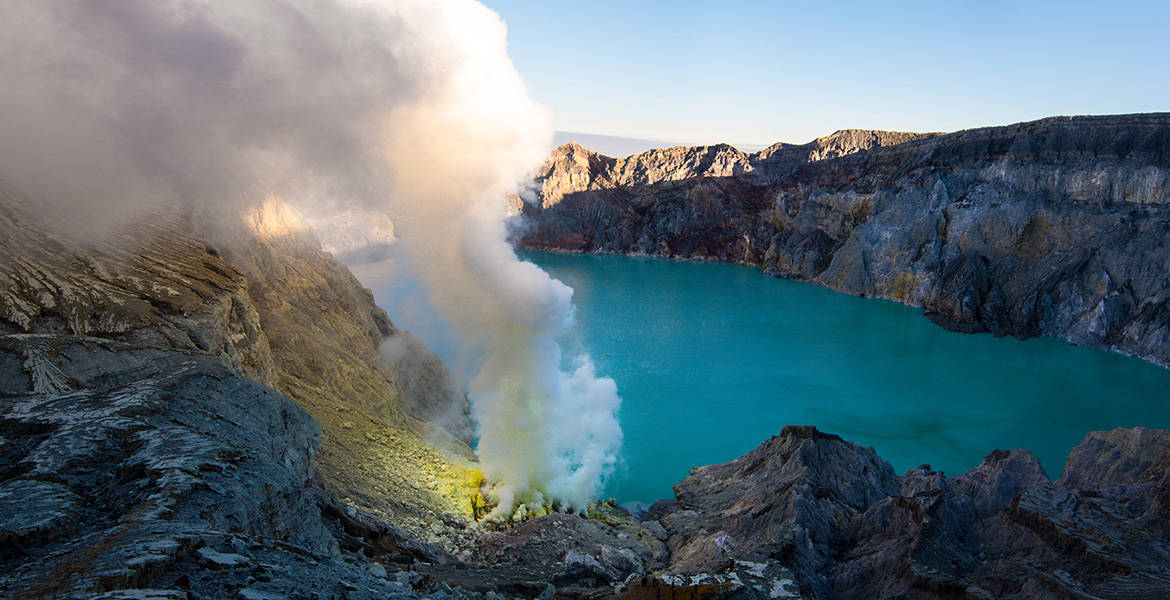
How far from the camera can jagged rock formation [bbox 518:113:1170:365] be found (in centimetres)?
4344

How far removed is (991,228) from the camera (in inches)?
2048

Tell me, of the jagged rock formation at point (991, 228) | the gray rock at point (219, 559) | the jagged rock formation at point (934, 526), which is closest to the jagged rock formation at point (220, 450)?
the gray rock at point (219, 559)

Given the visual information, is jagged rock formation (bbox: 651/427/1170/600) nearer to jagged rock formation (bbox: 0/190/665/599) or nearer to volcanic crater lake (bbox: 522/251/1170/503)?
jagged rock formation (bbox: 0/190/665/599)

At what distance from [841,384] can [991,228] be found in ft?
99.1

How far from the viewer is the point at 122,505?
526 cm

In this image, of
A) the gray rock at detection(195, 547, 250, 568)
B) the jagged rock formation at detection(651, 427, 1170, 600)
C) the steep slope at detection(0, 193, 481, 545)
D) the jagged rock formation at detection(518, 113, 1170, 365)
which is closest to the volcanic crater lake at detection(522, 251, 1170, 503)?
the jagged rock formation at detection(518, 113, 1170, 365)

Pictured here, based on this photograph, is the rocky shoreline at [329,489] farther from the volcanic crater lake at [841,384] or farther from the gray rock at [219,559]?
the volcanic crater lake at [841,384]

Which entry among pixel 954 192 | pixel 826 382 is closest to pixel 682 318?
pixel 826 382

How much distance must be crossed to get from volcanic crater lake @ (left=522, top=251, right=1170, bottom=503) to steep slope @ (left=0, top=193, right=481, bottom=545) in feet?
23.9

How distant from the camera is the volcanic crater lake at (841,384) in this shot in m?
25.1

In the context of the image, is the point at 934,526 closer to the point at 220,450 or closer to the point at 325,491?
the point at 325,491

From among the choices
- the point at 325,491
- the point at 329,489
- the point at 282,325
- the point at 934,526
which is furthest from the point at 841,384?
the point at 325,491

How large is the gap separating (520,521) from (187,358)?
895cm

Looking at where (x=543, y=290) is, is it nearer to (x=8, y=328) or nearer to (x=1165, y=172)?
(x=8, y=328)
